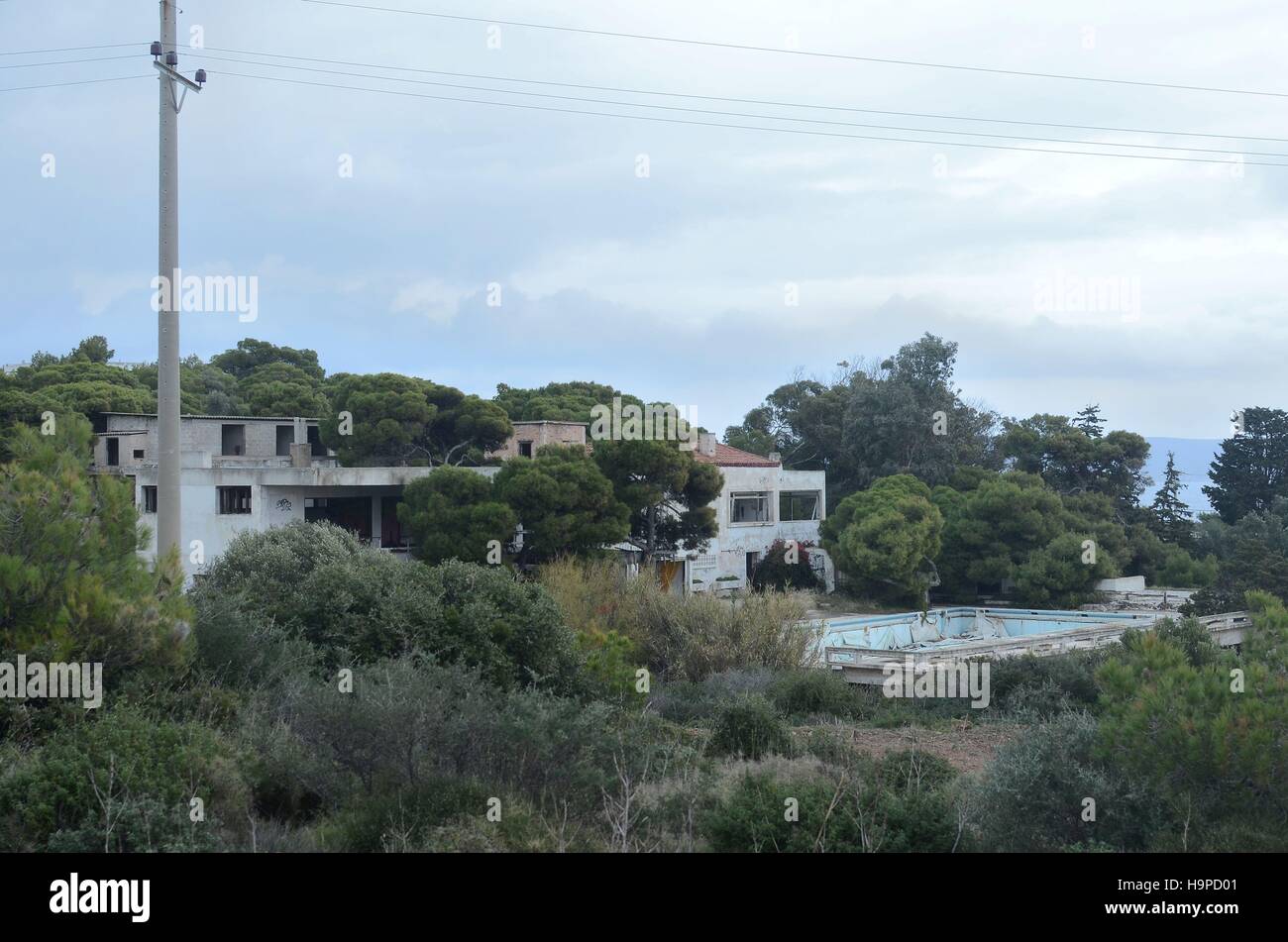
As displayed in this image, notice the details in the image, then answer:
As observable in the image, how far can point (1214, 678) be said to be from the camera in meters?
8.62

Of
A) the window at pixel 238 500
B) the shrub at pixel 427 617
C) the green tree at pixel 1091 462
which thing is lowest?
the shrub at pixel 427 617

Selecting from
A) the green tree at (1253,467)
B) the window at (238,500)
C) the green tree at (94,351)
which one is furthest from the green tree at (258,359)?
the green tree at (1253,467)

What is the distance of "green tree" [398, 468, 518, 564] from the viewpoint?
32375mm

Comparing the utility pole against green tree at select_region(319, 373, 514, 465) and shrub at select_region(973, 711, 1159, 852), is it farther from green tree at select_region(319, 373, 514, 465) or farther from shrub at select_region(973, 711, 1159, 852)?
green tree at select_region(319, 373, 514, 465)

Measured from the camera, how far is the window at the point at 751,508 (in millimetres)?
46125

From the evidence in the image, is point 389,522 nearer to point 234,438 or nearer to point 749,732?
point 234,438

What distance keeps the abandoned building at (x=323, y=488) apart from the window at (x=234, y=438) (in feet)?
0.11

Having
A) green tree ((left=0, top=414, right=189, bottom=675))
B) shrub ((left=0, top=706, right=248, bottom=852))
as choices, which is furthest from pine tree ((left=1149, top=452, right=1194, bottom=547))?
shrub ((left=0, top=706, right=248, bottom=852))

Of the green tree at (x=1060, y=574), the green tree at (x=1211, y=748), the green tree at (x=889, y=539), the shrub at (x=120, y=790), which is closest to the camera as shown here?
the shrub at (x=120, y=790)

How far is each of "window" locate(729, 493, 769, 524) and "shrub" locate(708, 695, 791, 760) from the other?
3179 cm

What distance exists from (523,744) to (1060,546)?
114 feet

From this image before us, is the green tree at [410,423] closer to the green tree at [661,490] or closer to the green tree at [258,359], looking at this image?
the green tree at [661,490]

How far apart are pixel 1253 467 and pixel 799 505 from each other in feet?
77.1

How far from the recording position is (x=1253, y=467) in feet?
187
